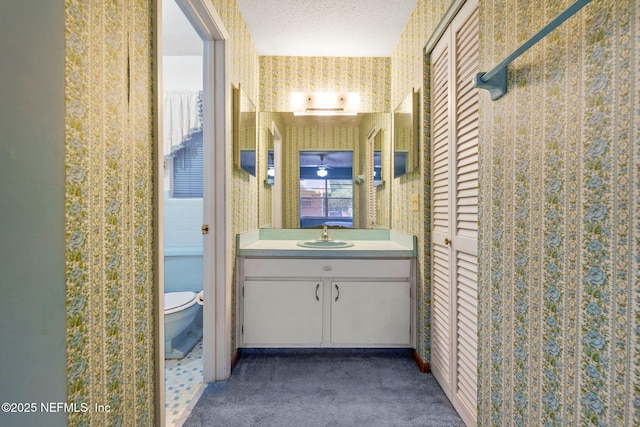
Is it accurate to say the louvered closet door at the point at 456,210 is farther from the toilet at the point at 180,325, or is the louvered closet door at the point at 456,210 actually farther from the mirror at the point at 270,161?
the toilet at the point at 180,325

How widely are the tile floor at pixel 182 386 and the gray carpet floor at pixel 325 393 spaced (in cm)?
5

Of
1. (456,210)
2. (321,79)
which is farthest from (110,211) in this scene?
(321,79)

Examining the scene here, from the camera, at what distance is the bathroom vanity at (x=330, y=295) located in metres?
2.20

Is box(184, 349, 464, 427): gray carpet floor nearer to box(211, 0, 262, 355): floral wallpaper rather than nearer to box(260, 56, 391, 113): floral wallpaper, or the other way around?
box(211, 0, 262, 355): floral wallpaper

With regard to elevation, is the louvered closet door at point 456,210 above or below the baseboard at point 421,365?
above

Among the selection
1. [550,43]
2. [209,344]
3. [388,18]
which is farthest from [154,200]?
[388,18]

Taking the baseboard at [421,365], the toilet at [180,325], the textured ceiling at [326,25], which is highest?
the textured ceiling at [326,25]

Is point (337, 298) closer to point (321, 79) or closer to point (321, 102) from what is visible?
point (321, 102)

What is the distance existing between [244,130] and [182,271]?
1.37 metres

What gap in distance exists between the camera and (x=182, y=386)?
1.95 metres

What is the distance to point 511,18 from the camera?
1085 millimetres

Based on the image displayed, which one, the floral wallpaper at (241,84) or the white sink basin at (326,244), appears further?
the white sink basin at (326,244)

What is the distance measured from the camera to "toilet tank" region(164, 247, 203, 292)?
286 cm

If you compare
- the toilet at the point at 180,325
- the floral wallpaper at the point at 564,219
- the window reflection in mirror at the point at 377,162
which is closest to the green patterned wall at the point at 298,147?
the window reflection in mirror at the point at 377,162
